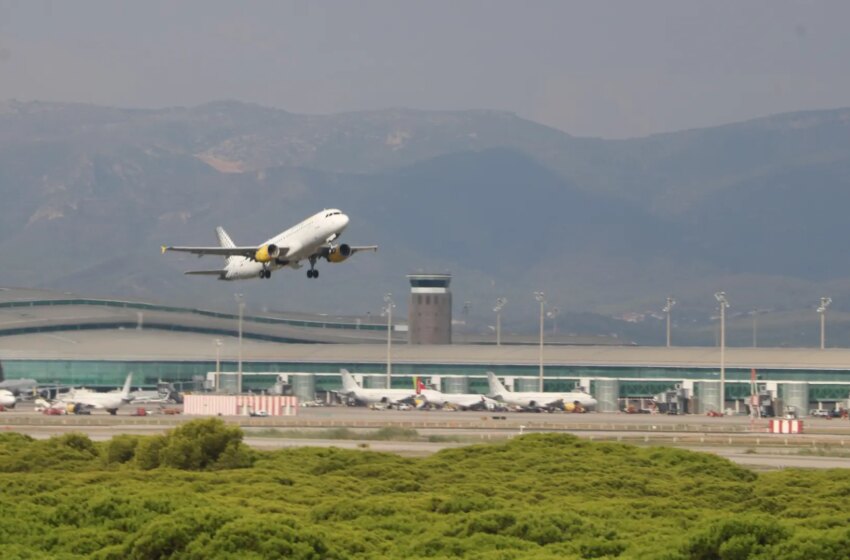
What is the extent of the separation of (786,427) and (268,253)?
46744mm

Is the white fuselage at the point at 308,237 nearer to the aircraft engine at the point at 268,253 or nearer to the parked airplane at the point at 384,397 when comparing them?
the aircraft engine at the point at 268,253

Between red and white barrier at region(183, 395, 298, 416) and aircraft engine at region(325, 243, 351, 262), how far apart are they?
186 feet

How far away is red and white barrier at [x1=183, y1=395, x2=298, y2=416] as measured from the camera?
154 metres

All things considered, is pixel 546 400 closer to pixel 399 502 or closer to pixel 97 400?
pixel 97 400

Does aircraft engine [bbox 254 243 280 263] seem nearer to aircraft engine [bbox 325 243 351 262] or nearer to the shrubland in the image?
aircraft engine [bbox 325 243 351 262]

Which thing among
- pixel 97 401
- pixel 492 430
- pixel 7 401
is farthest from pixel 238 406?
pixel 492 430

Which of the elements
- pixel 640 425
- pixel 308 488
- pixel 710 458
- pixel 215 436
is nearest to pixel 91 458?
pixel 215 436

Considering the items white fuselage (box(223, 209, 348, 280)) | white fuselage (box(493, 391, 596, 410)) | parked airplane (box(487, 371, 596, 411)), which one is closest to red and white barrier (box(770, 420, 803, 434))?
white fuselage (box(223, 209, 348, 280))

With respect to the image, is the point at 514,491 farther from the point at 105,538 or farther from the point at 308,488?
the point at 105,538

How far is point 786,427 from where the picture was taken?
421 feet

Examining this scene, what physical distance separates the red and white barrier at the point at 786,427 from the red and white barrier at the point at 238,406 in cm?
4570

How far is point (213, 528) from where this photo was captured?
45.2 metres

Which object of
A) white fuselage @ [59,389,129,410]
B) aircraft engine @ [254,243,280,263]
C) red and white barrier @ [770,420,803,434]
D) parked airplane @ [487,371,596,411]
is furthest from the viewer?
parked airplane @ [487,371,596,411]

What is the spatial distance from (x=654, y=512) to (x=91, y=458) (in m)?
29.6
